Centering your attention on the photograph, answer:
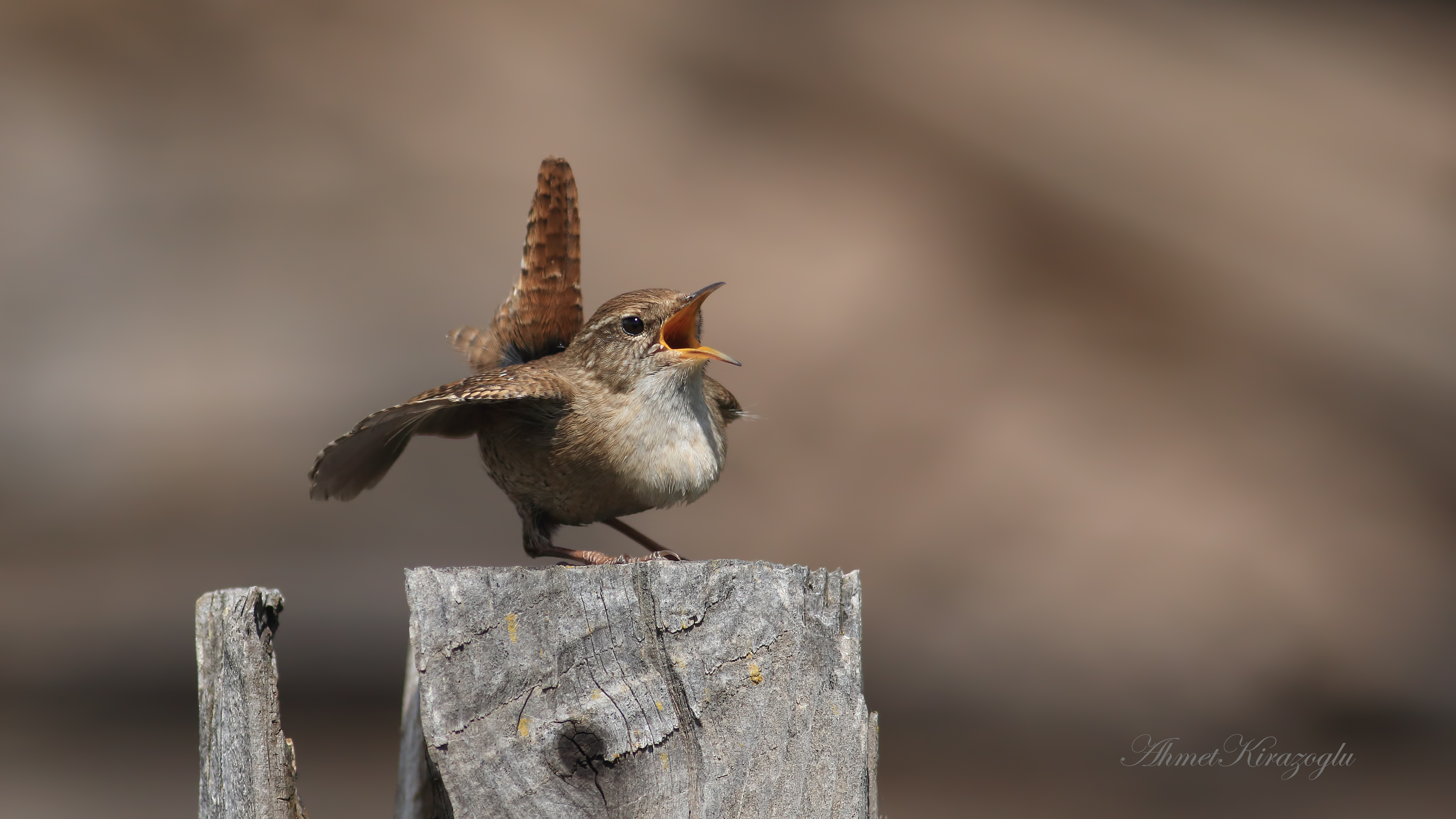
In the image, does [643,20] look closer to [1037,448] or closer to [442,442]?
[442,442]

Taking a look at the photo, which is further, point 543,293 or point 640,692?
point 543,293

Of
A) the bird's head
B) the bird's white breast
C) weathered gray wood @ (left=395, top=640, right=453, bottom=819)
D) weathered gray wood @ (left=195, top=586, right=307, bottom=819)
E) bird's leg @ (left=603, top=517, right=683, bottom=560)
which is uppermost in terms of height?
the bird's head

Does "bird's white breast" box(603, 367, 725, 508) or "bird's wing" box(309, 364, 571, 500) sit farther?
"bird's white breast" box(603, 367, 725, 508)

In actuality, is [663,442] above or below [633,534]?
above

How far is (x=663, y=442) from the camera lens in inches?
118

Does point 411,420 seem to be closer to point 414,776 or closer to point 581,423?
point 581,423

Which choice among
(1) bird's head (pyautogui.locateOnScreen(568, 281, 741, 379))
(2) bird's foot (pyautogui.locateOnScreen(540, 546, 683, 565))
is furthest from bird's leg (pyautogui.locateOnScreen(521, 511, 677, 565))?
(1) bird's head (pyautogui.locateOnScreen(568, 281, 741, 379))

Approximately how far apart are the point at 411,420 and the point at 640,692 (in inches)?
51.4

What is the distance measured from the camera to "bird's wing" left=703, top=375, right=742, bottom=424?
11.8ft

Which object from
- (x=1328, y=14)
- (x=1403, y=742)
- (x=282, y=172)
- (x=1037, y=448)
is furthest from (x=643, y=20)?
(x=1403, y=742)

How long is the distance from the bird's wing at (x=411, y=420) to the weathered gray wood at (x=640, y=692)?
35.6 inches

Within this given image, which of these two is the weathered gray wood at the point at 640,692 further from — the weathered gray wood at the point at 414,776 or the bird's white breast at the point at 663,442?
→ the bird's white breast at the point at 663,442

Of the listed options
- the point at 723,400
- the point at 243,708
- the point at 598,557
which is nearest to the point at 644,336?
the point at 723,400

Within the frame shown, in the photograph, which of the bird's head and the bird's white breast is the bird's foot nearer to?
the bird's white breast
